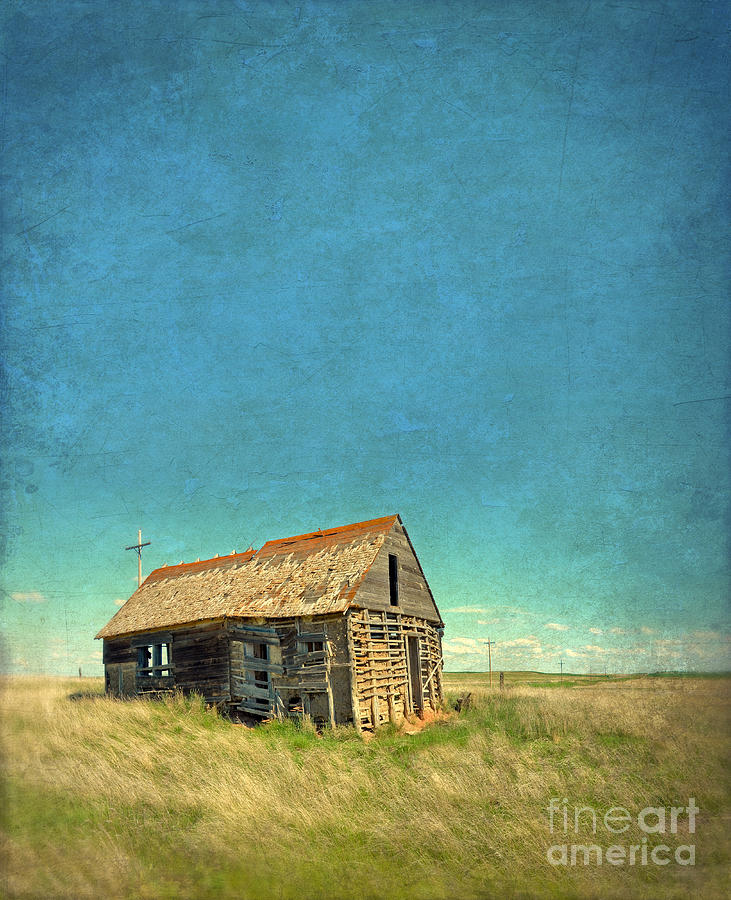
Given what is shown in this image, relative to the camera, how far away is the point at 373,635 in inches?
736

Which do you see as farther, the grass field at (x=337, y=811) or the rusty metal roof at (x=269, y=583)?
the rusty metal roof at (x=269, y=583)

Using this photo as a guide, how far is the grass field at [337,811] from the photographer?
240 inches

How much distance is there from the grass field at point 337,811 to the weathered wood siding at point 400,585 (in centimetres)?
549

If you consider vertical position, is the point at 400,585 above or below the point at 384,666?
above

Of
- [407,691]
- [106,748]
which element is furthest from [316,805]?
[407,691]

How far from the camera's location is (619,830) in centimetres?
721

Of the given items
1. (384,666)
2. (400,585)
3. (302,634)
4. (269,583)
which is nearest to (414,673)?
(384,666)

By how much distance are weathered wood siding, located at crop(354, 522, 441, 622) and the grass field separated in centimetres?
549

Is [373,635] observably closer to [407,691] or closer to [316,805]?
[407,691]

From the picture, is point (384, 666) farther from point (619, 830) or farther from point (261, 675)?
point (619, 830)

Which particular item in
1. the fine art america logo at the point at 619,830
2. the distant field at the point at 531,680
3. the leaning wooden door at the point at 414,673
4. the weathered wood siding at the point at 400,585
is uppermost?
the weathered wood siding at the point at 400,585

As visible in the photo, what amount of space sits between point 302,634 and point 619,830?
11.6 m

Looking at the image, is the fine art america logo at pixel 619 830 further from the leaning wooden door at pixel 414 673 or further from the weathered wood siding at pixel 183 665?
the weathered wood siding at pixel 183 665

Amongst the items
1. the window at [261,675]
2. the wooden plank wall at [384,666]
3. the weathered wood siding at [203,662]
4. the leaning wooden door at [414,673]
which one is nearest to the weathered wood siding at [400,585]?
the wooden plank wall at [384,666]
